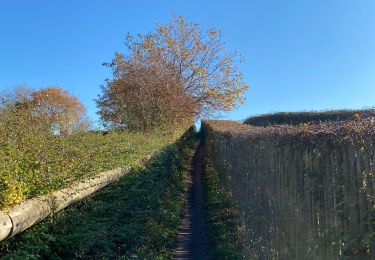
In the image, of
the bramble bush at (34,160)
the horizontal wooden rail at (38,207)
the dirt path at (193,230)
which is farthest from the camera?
the dirt path at (193,230)

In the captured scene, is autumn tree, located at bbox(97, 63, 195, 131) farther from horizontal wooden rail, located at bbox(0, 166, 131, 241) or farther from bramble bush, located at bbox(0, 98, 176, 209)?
horizontal wooden rail, located at bbox(0, 166, 131, 241)

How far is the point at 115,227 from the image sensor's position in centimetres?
985

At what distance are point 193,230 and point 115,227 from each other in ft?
Answer: 8.13

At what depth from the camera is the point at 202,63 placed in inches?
1588

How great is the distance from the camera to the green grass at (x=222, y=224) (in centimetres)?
920

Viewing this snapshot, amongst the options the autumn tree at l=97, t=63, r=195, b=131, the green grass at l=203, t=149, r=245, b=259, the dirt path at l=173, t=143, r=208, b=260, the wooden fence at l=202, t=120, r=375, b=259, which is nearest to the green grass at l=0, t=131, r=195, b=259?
the dirt path at l=173, t=143, r=208, b=260

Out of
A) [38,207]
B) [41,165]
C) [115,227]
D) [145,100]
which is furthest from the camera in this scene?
[145,100]

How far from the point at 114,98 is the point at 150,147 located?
14261 mm

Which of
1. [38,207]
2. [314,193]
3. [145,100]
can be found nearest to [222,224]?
[38,207]

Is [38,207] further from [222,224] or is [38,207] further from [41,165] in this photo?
[222,224]

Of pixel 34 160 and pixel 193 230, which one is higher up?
pixel 34 160

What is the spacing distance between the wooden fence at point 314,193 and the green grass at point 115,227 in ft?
7.72

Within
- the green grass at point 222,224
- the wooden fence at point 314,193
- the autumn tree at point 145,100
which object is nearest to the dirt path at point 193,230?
the green grass at point 222,224

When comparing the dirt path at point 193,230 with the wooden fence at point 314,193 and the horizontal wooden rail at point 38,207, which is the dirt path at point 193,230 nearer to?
the wooden fence at point 314,193
